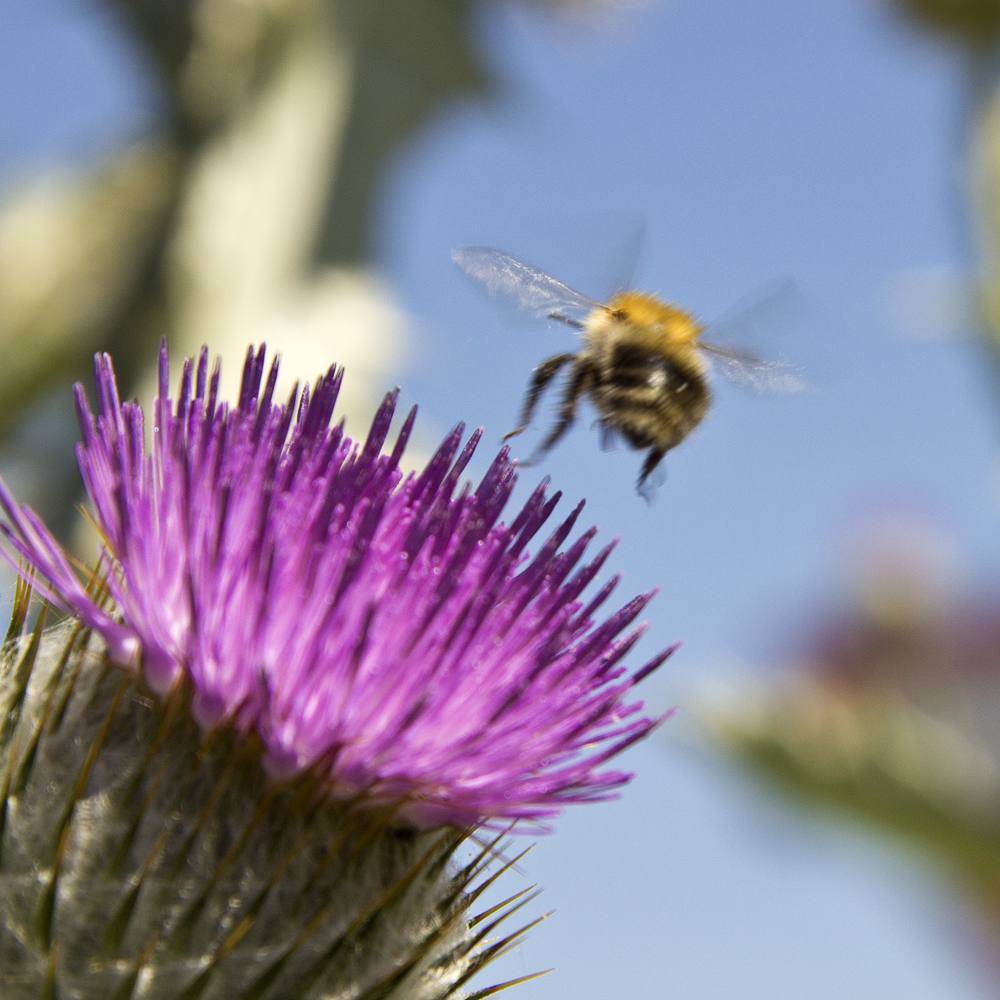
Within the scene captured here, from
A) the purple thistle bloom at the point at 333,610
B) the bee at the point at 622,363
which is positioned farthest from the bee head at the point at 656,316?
the purple thistle bloom at the point at 333,610

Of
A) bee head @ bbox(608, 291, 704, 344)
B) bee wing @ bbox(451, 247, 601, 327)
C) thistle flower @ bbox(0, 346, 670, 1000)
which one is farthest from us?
bee head @ bbox(608, 291, 704, 344)

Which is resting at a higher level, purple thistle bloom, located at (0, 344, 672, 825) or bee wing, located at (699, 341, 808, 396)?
bee wing, located at (699, 341, 808, 396)

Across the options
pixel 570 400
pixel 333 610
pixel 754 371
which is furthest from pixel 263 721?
pixel 754 371

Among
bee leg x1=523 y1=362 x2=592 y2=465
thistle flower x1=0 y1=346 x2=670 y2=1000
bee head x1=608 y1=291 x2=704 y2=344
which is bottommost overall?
thistle flower x1=0 y1=346 x2=670 y2=1000

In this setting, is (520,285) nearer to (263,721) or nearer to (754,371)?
(754,371)

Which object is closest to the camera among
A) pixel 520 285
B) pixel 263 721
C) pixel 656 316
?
pixel 263 721

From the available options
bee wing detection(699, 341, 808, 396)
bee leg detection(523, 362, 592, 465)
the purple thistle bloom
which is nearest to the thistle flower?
the purple thistle bloom

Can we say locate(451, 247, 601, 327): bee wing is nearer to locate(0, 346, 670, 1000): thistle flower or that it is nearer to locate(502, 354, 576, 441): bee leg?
locate(502, 354, 576, 441): bee leg
